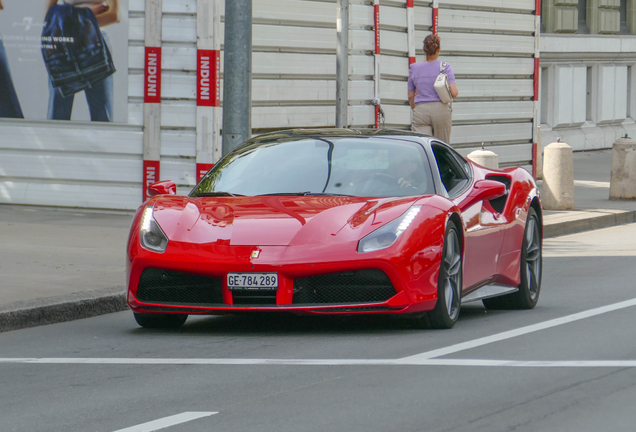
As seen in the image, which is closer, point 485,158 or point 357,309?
point 357,309

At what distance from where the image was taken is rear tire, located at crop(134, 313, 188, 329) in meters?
7.71

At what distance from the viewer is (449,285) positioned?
749 cm

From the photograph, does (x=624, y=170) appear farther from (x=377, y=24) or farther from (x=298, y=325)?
(x=298, y=325)

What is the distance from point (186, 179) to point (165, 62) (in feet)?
4.62

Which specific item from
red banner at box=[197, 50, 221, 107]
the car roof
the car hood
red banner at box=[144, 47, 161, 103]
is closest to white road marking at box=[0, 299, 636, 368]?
the car hood

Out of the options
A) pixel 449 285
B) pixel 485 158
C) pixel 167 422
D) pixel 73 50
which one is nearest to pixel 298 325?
pixel 449 285

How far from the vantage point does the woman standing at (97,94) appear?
1441cm

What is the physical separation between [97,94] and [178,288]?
7861 mm

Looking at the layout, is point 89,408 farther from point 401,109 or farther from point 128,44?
point 401,109

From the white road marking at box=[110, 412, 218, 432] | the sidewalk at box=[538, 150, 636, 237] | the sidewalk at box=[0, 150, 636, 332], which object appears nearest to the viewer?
the white road marking at box=[110, 412, 218, 432]

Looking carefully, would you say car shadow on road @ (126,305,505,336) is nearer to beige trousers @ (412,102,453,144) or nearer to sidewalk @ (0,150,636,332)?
sidewalk @ (0,150,636,332)

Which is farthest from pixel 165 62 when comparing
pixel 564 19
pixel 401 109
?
pixel 564 19

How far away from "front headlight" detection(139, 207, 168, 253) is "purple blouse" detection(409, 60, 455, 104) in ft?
23.7

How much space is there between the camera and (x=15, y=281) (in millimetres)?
9250
